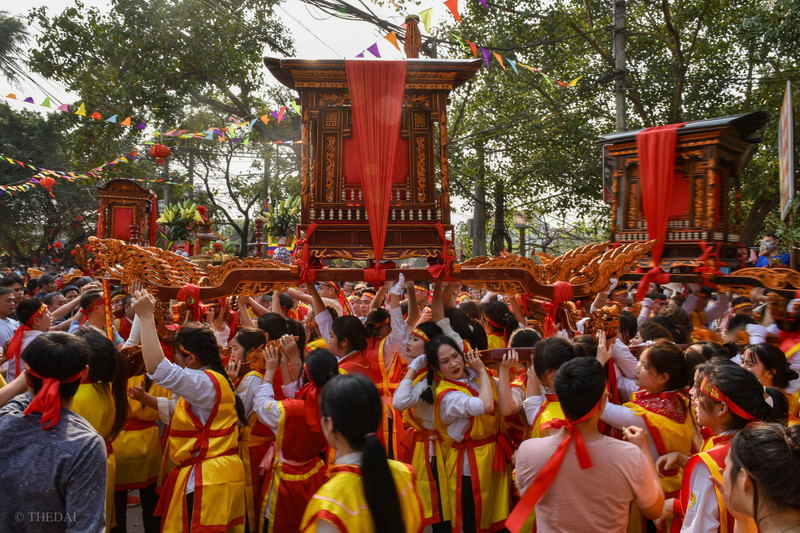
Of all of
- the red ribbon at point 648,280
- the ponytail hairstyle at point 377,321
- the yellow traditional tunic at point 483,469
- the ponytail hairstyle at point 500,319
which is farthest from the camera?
the ponytail hairstyle at point 500,319

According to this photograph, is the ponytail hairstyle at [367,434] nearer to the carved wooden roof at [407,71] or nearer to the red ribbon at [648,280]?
the carved wooden roof at [407,71]

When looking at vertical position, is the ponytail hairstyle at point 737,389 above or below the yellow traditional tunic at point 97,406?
above

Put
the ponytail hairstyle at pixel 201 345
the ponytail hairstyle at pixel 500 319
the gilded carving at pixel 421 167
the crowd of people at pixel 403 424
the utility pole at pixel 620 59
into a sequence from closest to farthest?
1. the crowd of people at pixel 403 424
2. the ponytail hairstyle at pixel 201 345
3. the gilded carving at pixel 421 167
4. the ponytail hairstyle at pixel 500 319
5. the utility pole at pixel 620 59

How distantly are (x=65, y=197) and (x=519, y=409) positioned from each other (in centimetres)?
2793

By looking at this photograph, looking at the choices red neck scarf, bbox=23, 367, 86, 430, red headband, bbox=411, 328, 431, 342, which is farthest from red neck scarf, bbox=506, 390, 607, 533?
red neck scarf, bbox=23, 367, 86, 430

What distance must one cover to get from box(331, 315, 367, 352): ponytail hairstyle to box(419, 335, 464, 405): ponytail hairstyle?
2.51 feet

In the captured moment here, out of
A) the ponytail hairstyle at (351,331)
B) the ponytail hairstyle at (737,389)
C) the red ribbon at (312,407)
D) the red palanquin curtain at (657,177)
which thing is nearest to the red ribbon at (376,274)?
the ponytail hairstyle at (351,331)

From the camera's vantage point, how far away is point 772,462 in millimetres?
1776

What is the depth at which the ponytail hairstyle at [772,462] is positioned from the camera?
5.72ft

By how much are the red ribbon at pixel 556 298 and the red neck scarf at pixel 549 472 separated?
1975mm

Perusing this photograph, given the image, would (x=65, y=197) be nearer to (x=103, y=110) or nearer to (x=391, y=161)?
(x=103, y=110)

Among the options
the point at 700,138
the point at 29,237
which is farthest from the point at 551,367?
the point at 29,237

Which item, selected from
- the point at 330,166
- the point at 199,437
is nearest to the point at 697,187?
the point at 330,166

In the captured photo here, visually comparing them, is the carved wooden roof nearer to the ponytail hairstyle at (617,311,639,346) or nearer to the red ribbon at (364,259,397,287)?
the red ribbon at (364,259,397,287)
